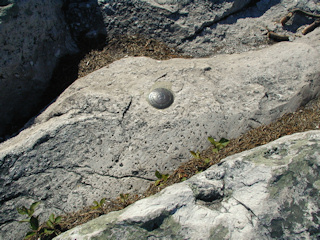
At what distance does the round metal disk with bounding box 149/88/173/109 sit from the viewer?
3648 mm

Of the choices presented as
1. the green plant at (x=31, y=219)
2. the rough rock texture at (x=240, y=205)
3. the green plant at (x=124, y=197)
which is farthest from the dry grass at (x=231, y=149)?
the rough rock texture at (x=240, y=205)

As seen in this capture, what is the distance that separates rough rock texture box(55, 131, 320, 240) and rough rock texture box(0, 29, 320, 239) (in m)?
0.71

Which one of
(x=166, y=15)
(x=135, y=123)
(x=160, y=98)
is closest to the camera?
(x=135, y=123)

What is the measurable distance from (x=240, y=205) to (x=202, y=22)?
3.34 m

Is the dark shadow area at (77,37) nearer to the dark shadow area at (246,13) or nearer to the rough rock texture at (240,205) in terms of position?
the dark shadow area at (246,13)

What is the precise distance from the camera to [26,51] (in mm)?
3910

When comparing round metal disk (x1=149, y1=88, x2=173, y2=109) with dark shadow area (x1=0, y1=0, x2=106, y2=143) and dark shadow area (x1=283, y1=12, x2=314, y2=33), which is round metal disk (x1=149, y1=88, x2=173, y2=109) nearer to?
dark shadow area (x1=0, y1=0, x2=106, y2=143)

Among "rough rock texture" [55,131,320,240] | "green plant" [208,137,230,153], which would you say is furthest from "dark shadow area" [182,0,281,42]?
"rough rock texture" [55,131,320,240]

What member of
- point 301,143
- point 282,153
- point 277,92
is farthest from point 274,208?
point 277,92

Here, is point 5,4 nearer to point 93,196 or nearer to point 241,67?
point 93,196

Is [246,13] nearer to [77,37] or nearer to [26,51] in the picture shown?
[77,37]


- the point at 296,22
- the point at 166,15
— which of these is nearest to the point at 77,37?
the point at 166,15

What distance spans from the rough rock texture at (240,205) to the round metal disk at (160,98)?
1242 mm

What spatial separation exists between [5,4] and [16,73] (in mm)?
909
